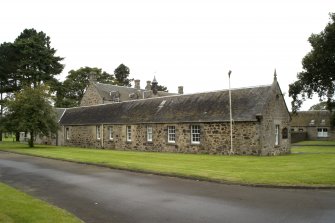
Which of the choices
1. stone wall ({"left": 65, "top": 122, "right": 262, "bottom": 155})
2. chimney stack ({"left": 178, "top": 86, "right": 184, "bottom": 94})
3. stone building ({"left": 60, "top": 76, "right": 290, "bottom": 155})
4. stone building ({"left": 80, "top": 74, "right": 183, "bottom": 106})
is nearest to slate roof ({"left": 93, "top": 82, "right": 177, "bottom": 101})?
stone building ({"left": 80, "top": 74, "right": 183, "bottom": 106})

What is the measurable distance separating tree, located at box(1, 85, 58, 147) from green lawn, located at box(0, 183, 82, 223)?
103ft

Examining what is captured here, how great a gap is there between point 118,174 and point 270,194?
8262 millimetres

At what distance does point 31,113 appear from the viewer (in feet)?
137

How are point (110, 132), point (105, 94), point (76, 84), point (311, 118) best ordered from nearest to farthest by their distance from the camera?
point (110, 132), point (105, 94), point (311, 118), point (76, 84)

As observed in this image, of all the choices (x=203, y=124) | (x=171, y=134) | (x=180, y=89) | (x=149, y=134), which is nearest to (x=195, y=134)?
(x=203, y=124)

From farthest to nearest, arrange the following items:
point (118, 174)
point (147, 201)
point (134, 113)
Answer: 1. point (134, 113)
2. point (118, 174)
3. point (147, 201)

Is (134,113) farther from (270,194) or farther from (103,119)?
(270,194)

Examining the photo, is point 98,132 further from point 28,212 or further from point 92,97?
point 28,212

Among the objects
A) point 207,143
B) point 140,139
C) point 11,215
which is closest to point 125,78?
point 140,139

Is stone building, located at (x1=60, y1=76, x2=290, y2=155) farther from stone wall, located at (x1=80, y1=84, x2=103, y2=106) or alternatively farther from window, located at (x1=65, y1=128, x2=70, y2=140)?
stone wall, located at (x1=80, y1=84, x2=103, y2=106)

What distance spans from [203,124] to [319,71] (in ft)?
74.5

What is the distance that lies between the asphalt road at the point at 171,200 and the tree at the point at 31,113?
84.6ft

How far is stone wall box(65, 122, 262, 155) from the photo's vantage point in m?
27.9

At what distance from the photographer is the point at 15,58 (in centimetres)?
6244
